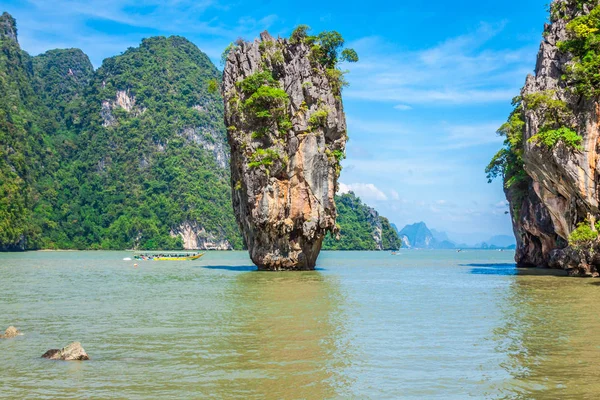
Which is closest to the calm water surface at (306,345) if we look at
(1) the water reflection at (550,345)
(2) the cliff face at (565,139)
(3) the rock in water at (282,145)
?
(1) the water reflection at (550,345)

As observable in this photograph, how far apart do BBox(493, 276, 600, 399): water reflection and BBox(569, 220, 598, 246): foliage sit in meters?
6.37

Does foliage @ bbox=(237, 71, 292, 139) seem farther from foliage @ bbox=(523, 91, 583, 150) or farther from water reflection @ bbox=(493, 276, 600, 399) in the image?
water reflection @ bbox=(493, 276, 600, 399)

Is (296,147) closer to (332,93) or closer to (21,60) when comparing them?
(332,93)

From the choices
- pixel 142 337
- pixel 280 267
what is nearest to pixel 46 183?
pixel 280 267

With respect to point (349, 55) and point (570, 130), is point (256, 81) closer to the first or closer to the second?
point (349, 55)

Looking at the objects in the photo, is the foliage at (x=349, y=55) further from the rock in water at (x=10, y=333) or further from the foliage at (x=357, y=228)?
the foliage at (x=357, y=228)

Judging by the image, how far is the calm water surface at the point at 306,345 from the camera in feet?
32.8

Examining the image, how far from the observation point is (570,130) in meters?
30.2

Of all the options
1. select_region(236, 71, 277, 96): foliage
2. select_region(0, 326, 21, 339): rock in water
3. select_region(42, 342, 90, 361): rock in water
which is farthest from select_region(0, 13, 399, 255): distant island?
select_region(42, 342, 90, 361): rock in water

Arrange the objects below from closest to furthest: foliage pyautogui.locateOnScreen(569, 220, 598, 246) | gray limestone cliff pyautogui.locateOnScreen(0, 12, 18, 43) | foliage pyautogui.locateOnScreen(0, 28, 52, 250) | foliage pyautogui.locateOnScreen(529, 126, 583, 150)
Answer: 1. foliage pyautogui.locateOnScreen(529, 126, 583, 150)
2. foliage pyautogui.locateOnScreen(569, 220, 598, 246)
3. foliage pyautogui.locateOnScreen(0, 28, 52, 250)
4. gray limestone cliff pyautogui.locateOnScreen(0, 12, 18, 43)

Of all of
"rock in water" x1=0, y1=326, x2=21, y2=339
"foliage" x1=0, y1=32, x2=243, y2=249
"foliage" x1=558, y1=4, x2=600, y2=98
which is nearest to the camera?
"rock in water" x1=0, y1=326, x2=21, y2=339

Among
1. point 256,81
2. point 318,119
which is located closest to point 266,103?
point 256,81

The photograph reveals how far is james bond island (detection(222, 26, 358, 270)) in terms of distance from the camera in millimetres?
40031

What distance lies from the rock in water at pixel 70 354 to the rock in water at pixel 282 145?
27781mm
